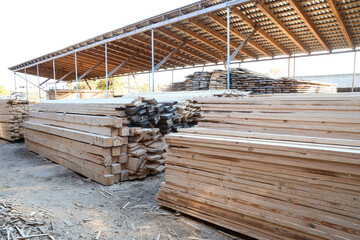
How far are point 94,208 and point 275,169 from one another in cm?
313

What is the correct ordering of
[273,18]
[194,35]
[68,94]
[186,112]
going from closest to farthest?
[186,112] < [273,18] < [194,35] < [68,94]

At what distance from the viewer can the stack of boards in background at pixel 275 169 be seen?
247 centimetres

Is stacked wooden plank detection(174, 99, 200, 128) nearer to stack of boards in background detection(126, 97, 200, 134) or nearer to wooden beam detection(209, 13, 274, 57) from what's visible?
stack of boards in background detection(126, 97, 200, 134)

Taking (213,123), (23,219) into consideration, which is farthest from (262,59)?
(23,219)

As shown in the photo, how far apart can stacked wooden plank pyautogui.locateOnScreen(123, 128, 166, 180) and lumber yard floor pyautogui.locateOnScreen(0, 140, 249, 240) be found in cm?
23

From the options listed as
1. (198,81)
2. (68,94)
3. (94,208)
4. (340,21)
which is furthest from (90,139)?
(68,94)

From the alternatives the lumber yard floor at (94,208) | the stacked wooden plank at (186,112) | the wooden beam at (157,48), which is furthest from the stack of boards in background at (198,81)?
the lumber yard floor at (94,208)

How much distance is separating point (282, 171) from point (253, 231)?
898 millimetres

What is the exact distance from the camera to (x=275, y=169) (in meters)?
2.84

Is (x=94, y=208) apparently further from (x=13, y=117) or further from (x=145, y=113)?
(x=13, y=117)

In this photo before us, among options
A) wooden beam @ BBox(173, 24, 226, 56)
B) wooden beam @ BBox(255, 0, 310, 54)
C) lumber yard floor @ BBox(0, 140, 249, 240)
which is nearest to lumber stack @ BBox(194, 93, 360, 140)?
lumber yard floor @ BBox(0, 140, 249, 240)

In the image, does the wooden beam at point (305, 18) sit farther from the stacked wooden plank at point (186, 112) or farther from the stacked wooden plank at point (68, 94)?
the stacked wooden plank at point (68, 94)

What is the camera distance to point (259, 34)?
39.8 feet

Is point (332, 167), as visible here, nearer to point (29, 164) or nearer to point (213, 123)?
point (213, 123)
